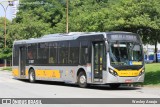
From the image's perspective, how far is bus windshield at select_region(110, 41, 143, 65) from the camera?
76.1ft

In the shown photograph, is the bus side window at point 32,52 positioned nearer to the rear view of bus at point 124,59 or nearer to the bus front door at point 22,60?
the bus front door at point 22,60

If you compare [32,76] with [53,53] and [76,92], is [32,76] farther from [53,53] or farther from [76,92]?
[76,92]

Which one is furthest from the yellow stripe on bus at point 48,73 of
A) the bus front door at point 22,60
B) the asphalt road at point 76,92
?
the asphalt road at point 76,92

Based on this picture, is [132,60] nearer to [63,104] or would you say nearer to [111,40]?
[111,40]

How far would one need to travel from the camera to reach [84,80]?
25.0m

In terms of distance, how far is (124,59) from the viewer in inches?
921

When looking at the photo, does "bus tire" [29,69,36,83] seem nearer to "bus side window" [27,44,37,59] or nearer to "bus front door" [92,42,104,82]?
"bus side window" [27,44,37,59]

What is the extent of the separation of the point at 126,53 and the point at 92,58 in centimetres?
193

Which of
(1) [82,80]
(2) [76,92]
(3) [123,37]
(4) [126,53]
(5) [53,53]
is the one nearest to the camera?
(2) [76,92]

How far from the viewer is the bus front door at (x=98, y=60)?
23672mm

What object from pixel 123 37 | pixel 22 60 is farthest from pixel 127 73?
pixel 22 60

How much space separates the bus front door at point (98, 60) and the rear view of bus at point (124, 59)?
2.23ft

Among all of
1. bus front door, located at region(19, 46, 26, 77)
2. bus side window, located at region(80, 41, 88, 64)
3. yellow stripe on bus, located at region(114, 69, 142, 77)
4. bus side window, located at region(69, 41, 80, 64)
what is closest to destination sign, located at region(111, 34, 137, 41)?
yellow stripe on bus, located at region(114, 69, 142, 77)

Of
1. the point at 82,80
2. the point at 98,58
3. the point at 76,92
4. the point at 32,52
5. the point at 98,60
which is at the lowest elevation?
the point at 76,92
